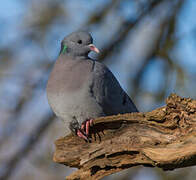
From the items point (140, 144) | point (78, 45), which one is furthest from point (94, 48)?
point (140, 144)

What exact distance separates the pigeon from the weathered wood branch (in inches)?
11.8

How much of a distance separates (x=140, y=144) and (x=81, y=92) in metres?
1.09

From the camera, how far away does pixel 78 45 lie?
5449mm

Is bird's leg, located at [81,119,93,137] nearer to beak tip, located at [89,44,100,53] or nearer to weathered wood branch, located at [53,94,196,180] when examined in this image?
weathered wood branch, located at [53,94,196,180]

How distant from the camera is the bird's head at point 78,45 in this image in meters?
5.44

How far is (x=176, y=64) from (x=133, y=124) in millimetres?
3047

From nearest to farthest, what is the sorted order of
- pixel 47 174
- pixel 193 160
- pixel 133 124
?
1. pixel 193 160
2. pixel 133 124
3. pixel 47 174

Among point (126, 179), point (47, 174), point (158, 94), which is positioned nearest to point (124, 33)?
point (158, 94)

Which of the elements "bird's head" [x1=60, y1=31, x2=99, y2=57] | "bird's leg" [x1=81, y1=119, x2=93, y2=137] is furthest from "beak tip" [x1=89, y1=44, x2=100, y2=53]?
"bird's leg" [x1=81, y1=119, x2=93, y2=137]

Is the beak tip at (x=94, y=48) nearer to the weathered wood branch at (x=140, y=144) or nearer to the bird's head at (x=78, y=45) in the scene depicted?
the bird's head at (x=78, y=45)

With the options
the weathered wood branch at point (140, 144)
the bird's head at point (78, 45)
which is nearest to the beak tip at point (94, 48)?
the bird's head at point (78, 45)

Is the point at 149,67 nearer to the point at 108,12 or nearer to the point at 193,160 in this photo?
the point at 108,12

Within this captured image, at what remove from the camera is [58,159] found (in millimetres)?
4566

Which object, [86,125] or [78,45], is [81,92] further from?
[78,45]
